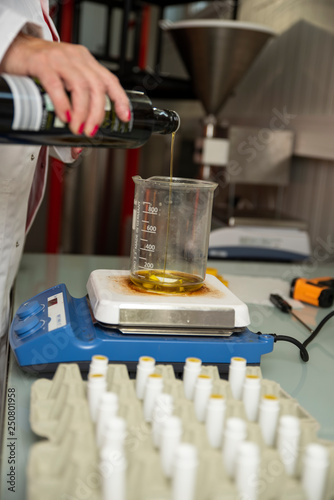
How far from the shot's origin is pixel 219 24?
2.38 m

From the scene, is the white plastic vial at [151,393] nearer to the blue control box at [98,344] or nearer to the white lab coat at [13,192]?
the blue control box at [98,344]

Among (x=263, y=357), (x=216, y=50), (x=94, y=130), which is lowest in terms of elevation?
(x=263, y=357)

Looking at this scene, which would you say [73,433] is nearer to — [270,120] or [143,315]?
[143,315]

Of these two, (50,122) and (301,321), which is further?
(301,321)

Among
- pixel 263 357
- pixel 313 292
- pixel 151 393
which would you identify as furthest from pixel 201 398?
pixel 313 292

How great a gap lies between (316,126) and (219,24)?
619mm

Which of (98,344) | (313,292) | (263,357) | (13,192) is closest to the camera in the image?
(98,344)

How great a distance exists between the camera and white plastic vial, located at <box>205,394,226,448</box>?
1.86 ft

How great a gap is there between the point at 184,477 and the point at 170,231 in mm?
591

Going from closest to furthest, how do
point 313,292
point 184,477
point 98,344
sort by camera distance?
point 184,477
point 98,344
point 313,292

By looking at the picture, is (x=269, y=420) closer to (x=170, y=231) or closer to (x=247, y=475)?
(x=247, y=475)

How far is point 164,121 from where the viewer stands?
834mm

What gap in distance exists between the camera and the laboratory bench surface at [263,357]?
66 cm

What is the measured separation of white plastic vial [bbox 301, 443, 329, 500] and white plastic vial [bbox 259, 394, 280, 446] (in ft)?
0.30
